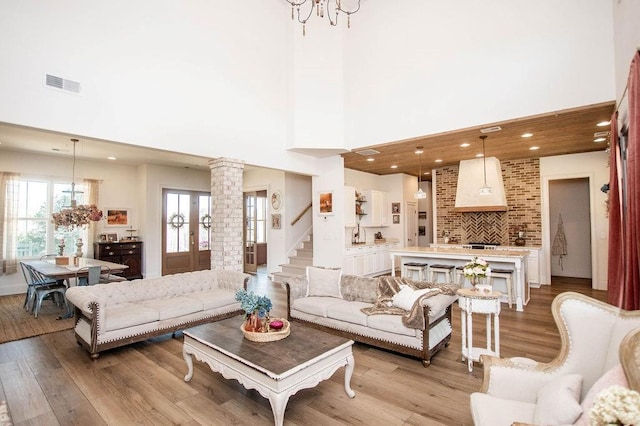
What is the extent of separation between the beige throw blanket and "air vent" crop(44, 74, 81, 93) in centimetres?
481

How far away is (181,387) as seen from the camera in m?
3.04

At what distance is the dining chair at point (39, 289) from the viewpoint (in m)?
5.31

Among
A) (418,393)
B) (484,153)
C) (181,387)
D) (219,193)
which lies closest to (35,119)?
(219,193)

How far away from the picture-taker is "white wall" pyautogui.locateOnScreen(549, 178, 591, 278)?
8.23m

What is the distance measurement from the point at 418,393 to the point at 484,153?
5.94 metres

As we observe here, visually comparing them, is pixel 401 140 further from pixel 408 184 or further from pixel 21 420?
pixel 21 420

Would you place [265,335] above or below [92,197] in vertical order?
below

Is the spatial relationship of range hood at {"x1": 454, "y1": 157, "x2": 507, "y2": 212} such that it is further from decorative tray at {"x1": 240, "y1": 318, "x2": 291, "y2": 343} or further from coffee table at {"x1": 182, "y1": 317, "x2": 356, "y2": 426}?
decorative tray at {"x1": 240, "y1": 318, "x2": 291, "y2": 343}

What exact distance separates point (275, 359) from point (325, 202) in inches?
221

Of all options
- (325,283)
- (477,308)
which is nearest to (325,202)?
(325,283)

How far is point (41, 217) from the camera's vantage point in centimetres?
755

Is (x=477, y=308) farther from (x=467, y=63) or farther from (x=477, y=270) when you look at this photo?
(x=467, y=63)

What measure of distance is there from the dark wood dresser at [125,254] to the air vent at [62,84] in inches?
190

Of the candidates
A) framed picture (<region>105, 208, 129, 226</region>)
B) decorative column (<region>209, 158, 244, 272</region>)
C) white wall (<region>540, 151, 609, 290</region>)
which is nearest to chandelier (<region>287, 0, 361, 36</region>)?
decorative column (<region>209, 158, 244, 272</region>)
